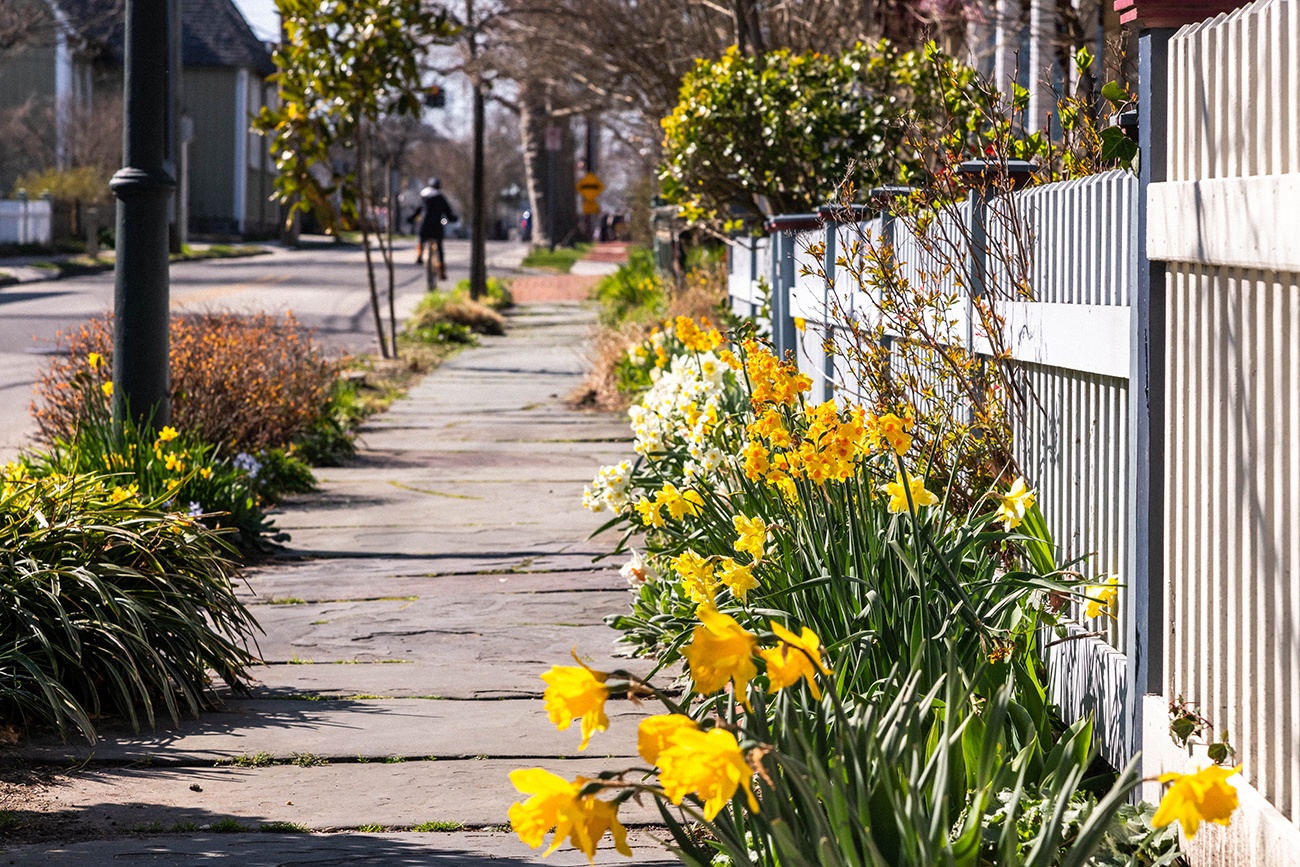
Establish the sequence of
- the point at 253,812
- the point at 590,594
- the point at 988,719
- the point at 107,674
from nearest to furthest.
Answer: the point at 988,719, the point at 253,812, the point at 107,674, the point at 590,594

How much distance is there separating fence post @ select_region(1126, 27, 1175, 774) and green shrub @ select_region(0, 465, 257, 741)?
257 centimetres

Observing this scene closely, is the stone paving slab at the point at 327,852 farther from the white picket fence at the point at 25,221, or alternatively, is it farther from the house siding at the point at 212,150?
the house siding at the point at 212,150

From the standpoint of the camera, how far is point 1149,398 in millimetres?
3473

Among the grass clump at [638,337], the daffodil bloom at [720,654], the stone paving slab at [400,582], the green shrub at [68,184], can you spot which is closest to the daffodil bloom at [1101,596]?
the daffodil bloom at [720,654]

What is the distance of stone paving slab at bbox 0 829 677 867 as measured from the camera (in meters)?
3.33

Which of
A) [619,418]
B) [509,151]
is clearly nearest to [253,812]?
[619,418]

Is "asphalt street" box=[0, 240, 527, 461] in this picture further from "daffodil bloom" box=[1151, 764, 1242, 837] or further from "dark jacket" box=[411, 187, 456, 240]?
"daffodil bloom" box=[1151, 764, 1242, 837]

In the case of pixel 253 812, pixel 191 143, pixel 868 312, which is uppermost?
pixel 191 143

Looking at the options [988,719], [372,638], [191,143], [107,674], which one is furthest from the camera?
[191,143]

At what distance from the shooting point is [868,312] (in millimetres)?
6320

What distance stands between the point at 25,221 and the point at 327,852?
4069cm

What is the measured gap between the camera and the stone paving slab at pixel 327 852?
3326 mm

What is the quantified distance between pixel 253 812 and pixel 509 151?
10050 cm

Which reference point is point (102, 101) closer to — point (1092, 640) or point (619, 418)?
point (619, 418)
